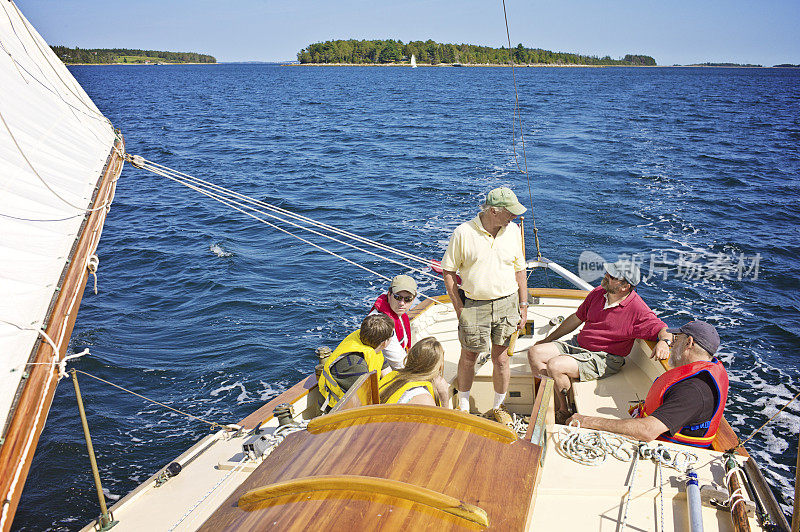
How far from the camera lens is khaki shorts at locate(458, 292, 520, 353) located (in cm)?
348

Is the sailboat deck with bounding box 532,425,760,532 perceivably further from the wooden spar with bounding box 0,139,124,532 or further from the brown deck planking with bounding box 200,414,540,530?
the wooden spar with bounding box 0,139,124,532

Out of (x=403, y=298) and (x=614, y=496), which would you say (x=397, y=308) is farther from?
(x=614, y=496)

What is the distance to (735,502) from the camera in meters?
2.38

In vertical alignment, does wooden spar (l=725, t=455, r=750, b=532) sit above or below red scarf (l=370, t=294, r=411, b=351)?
below

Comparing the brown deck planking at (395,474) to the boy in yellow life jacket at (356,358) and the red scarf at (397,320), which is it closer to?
the boy in yellow life jacket at (356,358)

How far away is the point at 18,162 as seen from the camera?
10.8 ft

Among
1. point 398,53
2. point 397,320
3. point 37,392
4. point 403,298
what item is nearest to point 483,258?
point 403,298

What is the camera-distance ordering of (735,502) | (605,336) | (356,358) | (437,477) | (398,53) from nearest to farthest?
(437,477)
(735,502)
(356,358)
(605,336)
(398,53)

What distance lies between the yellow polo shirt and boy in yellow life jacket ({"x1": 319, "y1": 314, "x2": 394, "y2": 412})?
1.84 ft

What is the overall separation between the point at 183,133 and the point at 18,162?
77.5 ft

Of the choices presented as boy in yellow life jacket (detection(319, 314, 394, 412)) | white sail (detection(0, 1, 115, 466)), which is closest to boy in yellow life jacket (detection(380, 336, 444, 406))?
boy in yellow life jacket (detection(319, 314, 394, 412))

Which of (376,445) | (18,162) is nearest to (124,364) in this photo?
(18,162)

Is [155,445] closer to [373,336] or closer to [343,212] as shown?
[373,336]

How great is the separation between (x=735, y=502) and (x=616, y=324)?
1643 mm
